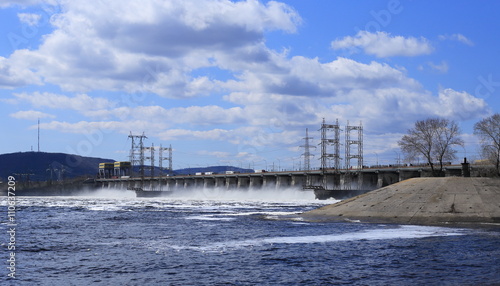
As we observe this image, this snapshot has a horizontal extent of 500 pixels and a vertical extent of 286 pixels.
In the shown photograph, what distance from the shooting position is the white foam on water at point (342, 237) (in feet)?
127

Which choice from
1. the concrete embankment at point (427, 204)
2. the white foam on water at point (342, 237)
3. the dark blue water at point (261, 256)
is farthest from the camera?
the concrete embankment at point (427, 204)

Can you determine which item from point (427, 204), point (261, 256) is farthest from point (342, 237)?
point (427, 204)

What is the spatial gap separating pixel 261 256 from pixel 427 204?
99.3 ft

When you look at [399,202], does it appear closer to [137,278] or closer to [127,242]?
[127,242]

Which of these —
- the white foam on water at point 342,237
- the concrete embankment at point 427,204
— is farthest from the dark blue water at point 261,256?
the concrete embankment at point 427,204

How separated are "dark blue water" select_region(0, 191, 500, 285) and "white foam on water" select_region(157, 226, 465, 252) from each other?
0.07 meters

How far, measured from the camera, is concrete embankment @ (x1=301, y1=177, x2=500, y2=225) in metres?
54.6

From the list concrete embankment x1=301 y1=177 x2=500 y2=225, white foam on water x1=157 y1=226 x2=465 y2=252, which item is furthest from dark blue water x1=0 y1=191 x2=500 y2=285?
concrete embankment x1=301 y1=177 x2=500 y2=225

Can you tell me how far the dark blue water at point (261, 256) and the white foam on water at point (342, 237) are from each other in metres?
0.07

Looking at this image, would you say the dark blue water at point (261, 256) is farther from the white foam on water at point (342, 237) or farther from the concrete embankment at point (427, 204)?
A: the concrete embankment at point (427, 204)

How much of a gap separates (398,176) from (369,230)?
4424 inches

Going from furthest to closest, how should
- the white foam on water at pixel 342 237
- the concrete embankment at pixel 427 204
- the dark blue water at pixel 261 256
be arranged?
the concrete embankment at pixel 427 204, the white foam on water at pixel 342 237, the dark blue water at pixel 261 256

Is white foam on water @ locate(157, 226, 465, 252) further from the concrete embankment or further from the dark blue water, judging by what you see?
the concrete embankment

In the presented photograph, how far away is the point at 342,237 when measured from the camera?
43125mm
